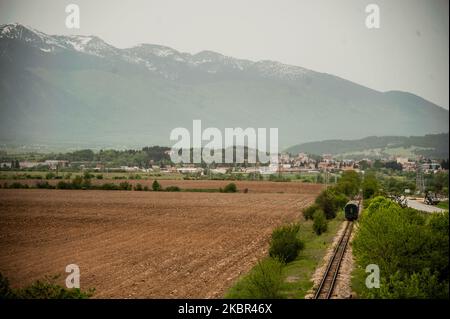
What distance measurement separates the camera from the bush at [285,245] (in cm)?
2667

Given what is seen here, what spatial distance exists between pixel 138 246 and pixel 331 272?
12347mm

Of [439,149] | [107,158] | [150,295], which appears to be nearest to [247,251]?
[150,295]

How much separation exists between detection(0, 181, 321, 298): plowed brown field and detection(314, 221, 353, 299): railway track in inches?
139

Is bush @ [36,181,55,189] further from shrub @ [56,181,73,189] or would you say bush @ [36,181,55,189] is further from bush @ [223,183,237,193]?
bush @ [223,183,237,193]

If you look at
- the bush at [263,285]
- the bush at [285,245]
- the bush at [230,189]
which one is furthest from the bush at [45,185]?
the bush at [263,285]

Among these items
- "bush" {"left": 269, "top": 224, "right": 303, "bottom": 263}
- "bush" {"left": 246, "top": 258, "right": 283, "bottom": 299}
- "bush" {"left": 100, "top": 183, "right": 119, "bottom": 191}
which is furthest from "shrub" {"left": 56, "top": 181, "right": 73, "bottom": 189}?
"bush" {"left": 246, "top": 258, "right": 283, "bottom": 299}

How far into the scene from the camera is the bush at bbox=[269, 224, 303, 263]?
2667 centimetres

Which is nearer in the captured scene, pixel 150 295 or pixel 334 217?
pixel 150 295

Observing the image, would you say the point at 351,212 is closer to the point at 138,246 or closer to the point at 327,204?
the point at 327,204

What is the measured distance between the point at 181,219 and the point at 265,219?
7.66m

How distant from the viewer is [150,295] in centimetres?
1911

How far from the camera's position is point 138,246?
102 feet

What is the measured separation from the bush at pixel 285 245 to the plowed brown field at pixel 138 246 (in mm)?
1213
